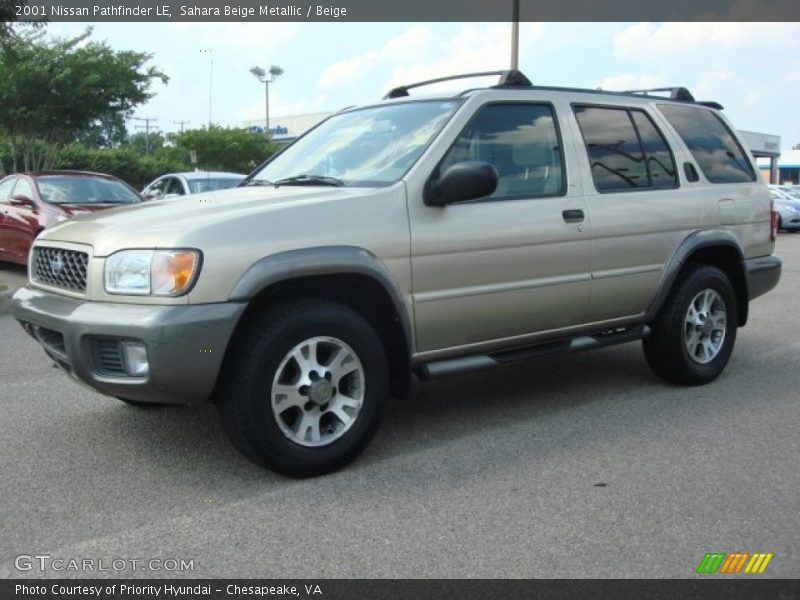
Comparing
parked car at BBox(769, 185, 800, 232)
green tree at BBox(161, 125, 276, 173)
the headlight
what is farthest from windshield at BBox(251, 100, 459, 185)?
green tree at BBox(161, 125, 276, 173)

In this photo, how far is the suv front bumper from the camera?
3381 mm

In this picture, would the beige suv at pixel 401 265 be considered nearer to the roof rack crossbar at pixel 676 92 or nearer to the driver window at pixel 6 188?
the roof rack crossbar at pixel 676 92

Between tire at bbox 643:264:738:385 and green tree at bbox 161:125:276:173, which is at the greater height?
green tree at bbox 161:125:276:173

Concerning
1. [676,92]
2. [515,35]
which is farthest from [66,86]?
[676,92]

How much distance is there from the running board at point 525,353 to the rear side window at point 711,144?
1.30 meters

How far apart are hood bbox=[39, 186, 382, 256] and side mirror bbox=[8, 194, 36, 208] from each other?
6482 mm

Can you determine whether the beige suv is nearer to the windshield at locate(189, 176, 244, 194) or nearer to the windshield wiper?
the windshield wiper

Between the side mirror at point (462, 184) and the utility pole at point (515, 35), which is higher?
the utility pole at point (515, 35)

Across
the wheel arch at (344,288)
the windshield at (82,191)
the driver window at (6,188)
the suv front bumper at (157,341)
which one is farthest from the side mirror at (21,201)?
the wheel arch at (344,288)

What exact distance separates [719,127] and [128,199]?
754 cm

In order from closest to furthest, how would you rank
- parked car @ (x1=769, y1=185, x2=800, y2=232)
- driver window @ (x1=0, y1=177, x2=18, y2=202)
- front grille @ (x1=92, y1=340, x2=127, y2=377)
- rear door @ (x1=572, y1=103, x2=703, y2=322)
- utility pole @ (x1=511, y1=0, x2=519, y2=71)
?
1. front grille @ (x1=92, y1=340, x2=127, y2=377)
2. rear door @ (x1=572, y1=103, x2=703, y2=322)
3. driver window @ (x1=0, y1=177, x2=18, y2=202)
4. utility pole @ (x1=511, y1=0, x2=519, y2=71)
5. parked car @ (x1=769, y1=185, x2=800, y2=232)

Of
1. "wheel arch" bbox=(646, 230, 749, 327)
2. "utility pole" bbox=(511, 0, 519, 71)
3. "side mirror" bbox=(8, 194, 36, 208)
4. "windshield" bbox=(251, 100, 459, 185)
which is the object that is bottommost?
"wheel arch" bbox=(646, 230, 749, 327)

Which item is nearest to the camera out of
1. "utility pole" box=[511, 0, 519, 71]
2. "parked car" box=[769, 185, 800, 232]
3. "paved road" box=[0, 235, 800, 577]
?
"paved road" box=[0, 235, 800, 577]

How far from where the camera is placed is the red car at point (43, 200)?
9875 millimetres
